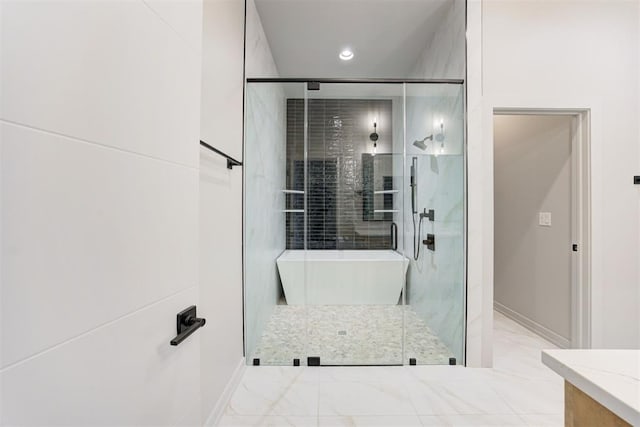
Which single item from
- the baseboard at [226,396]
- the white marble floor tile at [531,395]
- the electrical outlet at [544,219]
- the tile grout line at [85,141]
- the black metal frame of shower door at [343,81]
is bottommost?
the white marble floor tile at [531,395]

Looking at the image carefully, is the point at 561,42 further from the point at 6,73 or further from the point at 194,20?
the point at 6,73

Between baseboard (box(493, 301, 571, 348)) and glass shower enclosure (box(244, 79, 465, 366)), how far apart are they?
1.10 metres

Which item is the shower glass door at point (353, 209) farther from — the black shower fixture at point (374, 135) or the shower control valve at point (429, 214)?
the shower control valve at point (429, 214)

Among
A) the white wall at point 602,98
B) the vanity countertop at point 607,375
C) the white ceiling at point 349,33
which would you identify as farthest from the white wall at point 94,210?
the white wall at point 602,98

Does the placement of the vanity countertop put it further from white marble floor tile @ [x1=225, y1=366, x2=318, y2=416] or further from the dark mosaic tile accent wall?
the dark mosaic tile accent wall

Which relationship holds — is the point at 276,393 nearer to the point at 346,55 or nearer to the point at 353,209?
the point at 353,209

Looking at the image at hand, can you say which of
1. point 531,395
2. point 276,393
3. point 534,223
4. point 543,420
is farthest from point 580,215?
point 276,393

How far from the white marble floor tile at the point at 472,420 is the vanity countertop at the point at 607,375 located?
46.2 inches

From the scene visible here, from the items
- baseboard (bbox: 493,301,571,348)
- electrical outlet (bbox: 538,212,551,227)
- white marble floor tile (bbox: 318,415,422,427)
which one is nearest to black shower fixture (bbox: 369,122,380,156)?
electrical outlet (bbox: 538,212,551,227)

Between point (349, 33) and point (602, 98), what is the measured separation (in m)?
2.27

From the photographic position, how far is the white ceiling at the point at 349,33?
8.62 feet

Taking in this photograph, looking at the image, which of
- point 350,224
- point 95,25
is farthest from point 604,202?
point 95,25

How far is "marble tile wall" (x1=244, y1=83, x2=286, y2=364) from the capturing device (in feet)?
8.00

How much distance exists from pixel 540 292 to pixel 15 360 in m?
3.75
